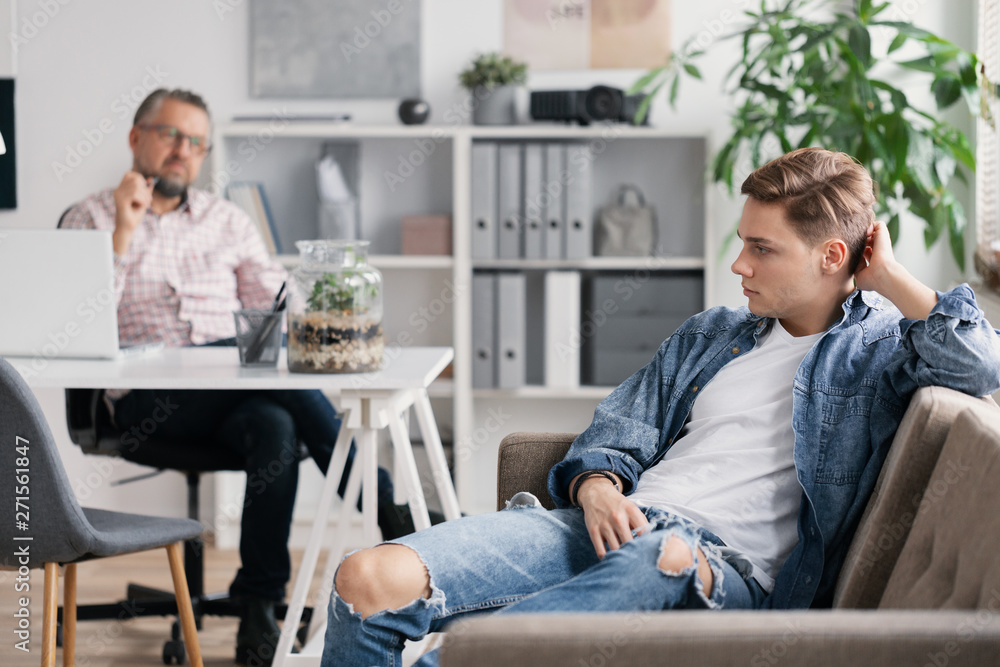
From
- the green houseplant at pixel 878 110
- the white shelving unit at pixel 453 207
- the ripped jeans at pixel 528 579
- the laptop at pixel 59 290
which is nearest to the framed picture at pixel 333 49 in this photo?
the white shelving unit at pixel 453 207

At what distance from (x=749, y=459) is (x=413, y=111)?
2.14 metres

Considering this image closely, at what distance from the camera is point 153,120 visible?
2.74 metres

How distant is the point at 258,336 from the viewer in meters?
1.98

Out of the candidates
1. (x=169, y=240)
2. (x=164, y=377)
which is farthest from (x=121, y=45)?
(x=164, y=377)

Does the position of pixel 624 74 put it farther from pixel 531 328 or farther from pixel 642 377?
pixel 642 377

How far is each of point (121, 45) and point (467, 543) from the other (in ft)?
9.21

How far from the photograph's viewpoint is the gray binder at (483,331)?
3168mm

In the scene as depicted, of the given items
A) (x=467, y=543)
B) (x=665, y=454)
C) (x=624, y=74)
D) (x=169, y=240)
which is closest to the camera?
(x=467, y=543)

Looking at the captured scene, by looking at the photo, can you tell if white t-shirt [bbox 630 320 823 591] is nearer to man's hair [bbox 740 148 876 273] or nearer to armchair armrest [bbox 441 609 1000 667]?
man's hair [bbox 740 148 876 273]

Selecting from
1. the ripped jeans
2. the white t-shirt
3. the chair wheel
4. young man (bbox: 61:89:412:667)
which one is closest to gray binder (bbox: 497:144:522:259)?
young man (bbox: 61:89:412:667)

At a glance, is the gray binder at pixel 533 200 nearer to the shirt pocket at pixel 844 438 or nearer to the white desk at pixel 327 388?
the white desk at pixel 327 388

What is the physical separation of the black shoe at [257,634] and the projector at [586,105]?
70.3 inches

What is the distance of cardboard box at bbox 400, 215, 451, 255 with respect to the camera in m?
3.26

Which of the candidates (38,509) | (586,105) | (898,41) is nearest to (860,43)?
(898,41)
